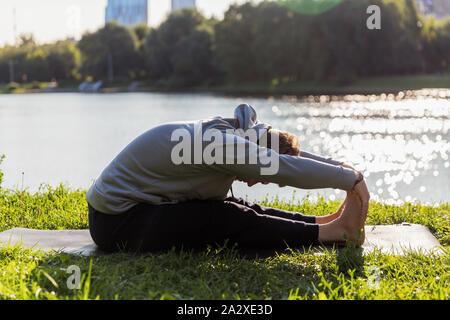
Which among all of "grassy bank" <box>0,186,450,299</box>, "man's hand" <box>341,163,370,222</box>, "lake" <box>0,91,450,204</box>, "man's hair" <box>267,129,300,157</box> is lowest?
"lake" <box>0,91,450,204</box>

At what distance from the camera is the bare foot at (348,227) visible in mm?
3020

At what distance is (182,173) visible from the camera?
9.07 feet

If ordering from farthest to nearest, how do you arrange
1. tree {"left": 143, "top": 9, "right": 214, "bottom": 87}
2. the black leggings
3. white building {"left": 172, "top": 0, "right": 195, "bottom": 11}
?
white building {"left": 172, "top": 0, "right": 195, "bottom": 11} < tree {"left": 143, "top": 9, "right": 214, "bottom": 87} < the black leggings

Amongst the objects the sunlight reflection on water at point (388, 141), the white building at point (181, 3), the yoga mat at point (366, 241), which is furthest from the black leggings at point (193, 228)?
the white building at point (181, 3)

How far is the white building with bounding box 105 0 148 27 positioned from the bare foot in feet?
587

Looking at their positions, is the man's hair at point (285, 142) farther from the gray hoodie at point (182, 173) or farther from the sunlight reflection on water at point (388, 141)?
the sunlight reflection on water at point (388, 141)

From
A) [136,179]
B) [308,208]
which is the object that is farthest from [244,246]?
[308,208]

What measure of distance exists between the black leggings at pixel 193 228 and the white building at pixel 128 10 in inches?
7038

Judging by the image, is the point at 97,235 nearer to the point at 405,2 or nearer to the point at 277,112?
the point at 277,112

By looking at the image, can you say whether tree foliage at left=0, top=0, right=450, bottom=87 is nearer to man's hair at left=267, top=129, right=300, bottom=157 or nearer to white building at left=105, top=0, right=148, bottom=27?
man's hair at left=267, top=129, right=300, bottom=157

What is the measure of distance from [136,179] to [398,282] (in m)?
1.43

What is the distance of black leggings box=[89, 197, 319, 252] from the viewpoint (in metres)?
2.83

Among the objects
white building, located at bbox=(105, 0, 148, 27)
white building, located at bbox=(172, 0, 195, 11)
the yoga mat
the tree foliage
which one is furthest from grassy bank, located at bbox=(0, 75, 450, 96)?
white building, located at bbox=(105, 0, 148, 27)
